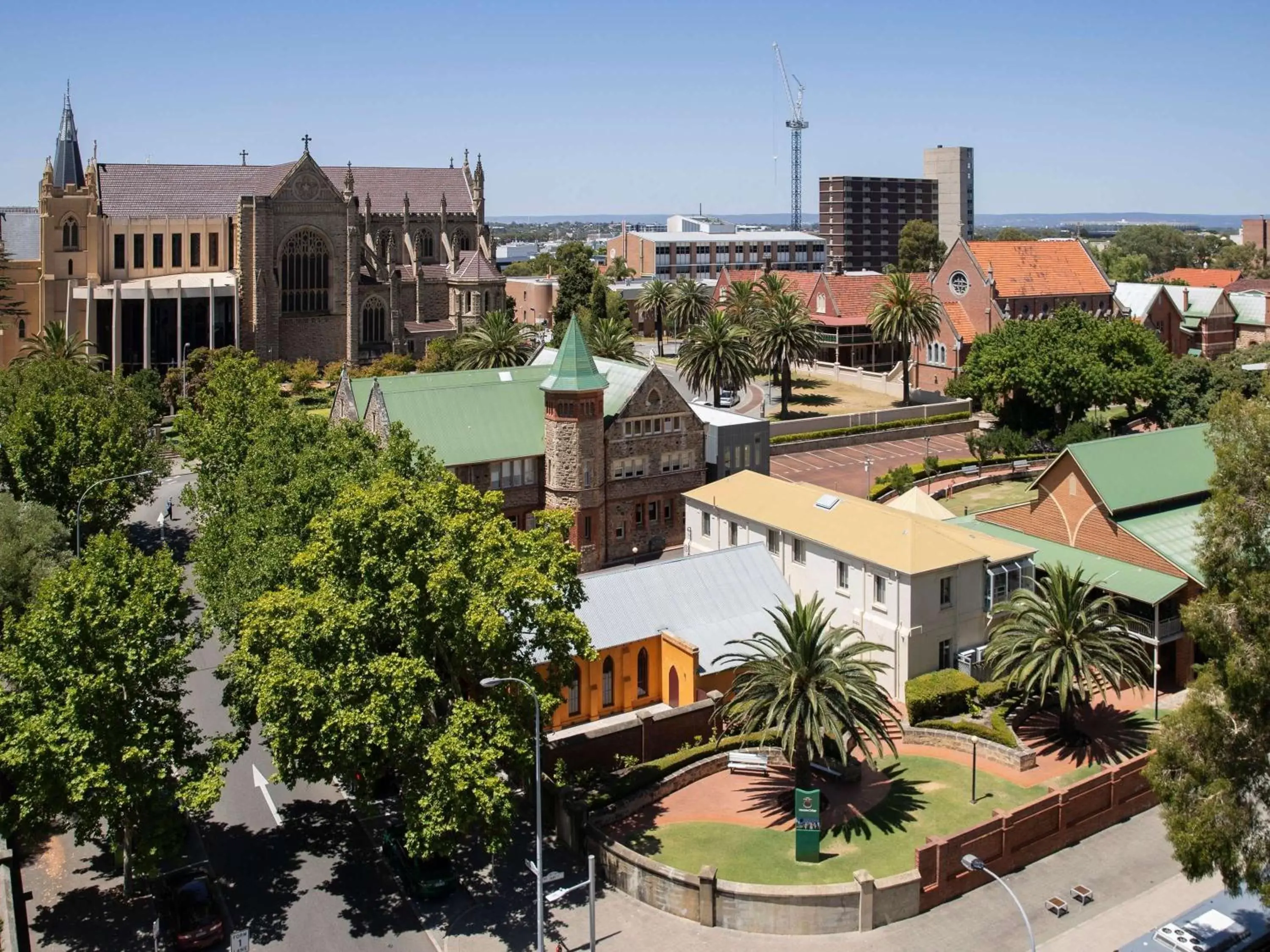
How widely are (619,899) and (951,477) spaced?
55.1m

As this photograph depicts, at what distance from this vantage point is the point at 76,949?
35281mm

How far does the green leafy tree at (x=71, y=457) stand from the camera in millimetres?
61625

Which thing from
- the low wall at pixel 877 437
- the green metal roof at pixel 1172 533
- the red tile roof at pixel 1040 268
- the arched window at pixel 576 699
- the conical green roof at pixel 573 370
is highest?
the red tile roof at pixel 1040 268

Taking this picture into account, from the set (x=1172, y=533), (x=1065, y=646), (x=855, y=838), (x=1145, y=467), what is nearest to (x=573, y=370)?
Answer: (x=1145, y=467)

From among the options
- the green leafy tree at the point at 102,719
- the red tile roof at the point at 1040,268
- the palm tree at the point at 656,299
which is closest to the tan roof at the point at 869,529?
the green leafy tree at the point at 102,719

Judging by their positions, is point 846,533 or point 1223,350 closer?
point 846,533

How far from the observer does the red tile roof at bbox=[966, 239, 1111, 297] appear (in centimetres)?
12206

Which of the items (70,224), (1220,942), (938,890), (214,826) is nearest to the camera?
(1220,942)

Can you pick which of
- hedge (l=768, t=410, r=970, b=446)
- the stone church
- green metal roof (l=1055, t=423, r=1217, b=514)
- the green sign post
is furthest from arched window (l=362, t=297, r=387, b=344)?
the green sign post

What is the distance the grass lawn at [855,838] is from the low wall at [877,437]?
50.4 metres

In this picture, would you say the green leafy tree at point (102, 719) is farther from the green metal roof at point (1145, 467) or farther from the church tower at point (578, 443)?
the green metal roof at point (1145, 467)

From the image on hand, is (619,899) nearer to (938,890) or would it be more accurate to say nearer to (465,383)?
(938,890)

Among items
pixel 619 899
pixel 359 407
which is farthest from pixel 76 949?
pixel 359 407

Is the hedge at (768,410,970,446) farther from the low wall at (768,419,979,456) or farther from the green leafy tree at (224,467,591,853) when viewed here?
the green leafy tree at (224,467,591,853)
